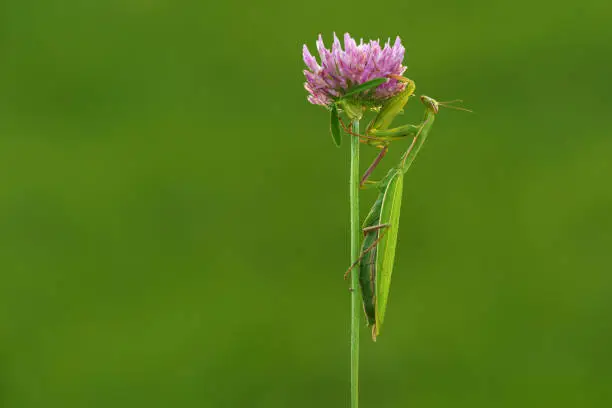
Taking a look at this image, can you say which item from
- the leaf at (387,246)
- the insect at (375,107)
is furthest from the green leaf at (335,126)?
the leaf at (387,246)

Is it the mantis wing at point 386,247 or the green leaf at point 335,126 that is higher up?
the green leaf at point 335,126

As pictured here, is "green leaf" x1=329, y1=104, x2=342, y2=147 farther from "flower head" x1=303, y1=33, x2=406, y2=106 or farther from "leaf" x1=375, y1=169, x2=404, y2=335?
"leaf" x1=375, y1=169, x2=404, y2=335

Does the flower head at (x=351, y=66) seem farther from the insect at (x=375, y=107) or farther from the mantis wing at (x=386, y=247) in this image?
the mantis wing at (x=386, y=247)

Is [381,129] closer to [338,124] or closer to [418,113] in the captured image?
[338,124]

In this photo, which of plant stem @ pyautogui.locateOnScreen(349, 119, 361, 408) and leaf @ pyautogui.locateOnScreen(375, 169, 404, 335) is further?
leaf @ pyautogui.locateOnScreen(375, 169, 404, 335)

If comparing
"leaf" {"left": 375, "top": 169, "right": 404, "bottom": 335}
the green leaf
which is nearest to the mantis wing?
"leaf" {"left": 375, "top": 169, "right": 404, "bottom": 335}

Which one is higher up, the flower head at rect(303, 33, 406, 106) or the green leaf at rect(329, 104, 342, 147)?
the flower head at rect(303, 33, 406, 106)

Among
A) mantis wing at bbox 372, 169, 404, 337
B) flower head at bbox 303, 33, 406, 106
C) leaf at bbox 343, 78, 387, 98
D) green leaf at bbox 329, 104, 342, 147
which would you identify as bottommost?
mantis wing at bbox 372, 169, 404, 337
